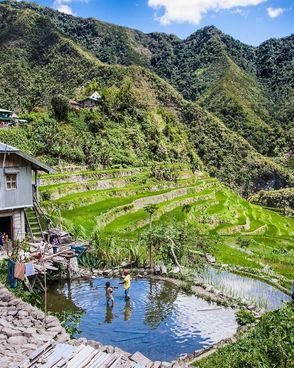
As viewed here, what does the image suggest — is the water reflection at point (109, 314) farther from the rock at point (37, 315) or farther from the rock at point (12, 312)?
the rock at point (12, 312)

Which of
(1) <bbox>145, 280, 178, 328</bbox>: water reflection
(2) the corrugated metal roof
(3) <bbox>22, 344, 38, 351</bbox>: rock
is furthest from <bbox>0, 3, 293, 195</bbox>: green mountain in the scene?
(3) <bbox>22, 344, 38, 351</bbox>: rock

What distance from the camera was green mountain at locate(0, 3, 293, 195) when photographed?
59.7m

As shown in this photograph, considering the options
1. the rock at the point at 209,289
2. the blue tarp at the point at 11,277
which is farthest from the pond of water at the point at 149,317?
the blue tarp at the point at 11,277

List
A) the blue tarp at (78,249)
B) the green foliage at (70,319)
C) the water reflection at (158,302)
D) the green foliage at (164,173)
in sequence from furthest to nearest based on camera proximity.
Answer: the green foliage at (164,173)
the blue tarp at (78,249)
the water reflection at (158,302)
the green foliage at (70,319)

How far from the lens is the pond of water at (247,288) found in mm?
22716

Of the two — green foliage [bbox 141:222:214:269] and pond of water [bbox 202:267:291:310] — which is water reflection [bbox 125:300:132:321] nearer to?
pond of water [bbox 202:267:291:310]

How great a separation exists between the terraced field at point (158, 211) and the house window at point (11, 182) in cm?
621

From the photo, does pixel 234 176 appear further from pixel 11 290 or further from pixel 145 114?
pixel 11 290

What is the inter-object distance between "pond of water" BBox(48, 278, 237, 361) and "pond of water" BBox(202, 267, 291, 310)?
8.08 feet

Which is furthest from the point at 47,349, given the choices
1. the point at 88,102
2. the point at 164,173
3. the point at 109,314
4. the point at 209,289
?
the point at 88,102

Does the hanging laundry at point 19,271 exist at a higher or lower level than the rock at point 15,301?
higher

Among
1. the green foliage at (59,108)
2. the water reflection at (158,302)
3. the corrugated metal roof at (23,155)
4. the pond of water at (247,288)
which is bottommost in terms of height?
the pond of water at (247,288)

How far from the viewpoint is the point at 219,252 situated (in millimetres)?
32188

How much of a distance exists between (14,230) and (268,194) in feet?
313
